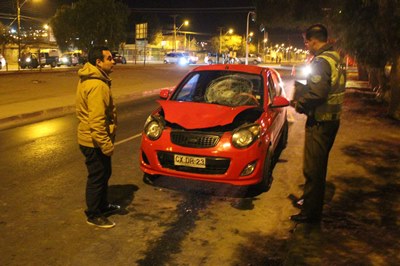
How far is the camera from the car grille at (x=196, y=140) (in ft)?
17.1

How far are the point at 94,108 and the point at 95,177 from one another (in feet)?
2.45

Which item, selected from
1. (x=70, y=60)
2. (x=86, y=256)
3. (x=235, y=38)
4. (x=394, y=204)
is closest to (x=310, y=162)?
(x=394, y=204)

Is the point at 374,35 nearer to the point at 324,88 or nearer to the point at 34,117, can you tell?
the point at 34,117

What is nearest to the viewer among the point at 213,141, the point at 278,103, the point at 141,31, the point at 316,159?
the point at 316,159

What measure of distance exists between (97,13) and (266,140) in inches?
1945

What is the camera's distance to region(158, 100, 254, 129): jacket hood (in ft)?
17.7

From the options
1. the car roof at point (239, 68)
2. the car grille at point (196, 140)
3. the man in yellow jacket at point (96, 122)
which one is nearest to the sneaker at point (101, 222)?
the man in yellow jacket at point (96, 122)

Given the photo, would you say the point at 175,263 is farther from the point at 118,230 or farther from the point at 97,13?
the point at 97,13

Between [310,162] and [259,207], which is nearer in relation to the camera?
[310,162]

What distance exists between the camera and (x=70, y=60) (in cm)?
4672

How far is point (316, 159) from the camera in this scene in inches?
179

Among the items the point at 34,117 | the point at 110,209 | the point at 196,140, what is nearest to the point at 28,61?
the point at 34,117

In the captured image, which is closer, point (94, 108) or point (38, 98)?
point (94, 108)

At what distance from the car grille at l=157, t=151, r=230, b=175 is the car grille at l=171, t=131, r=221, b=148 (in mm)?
172
